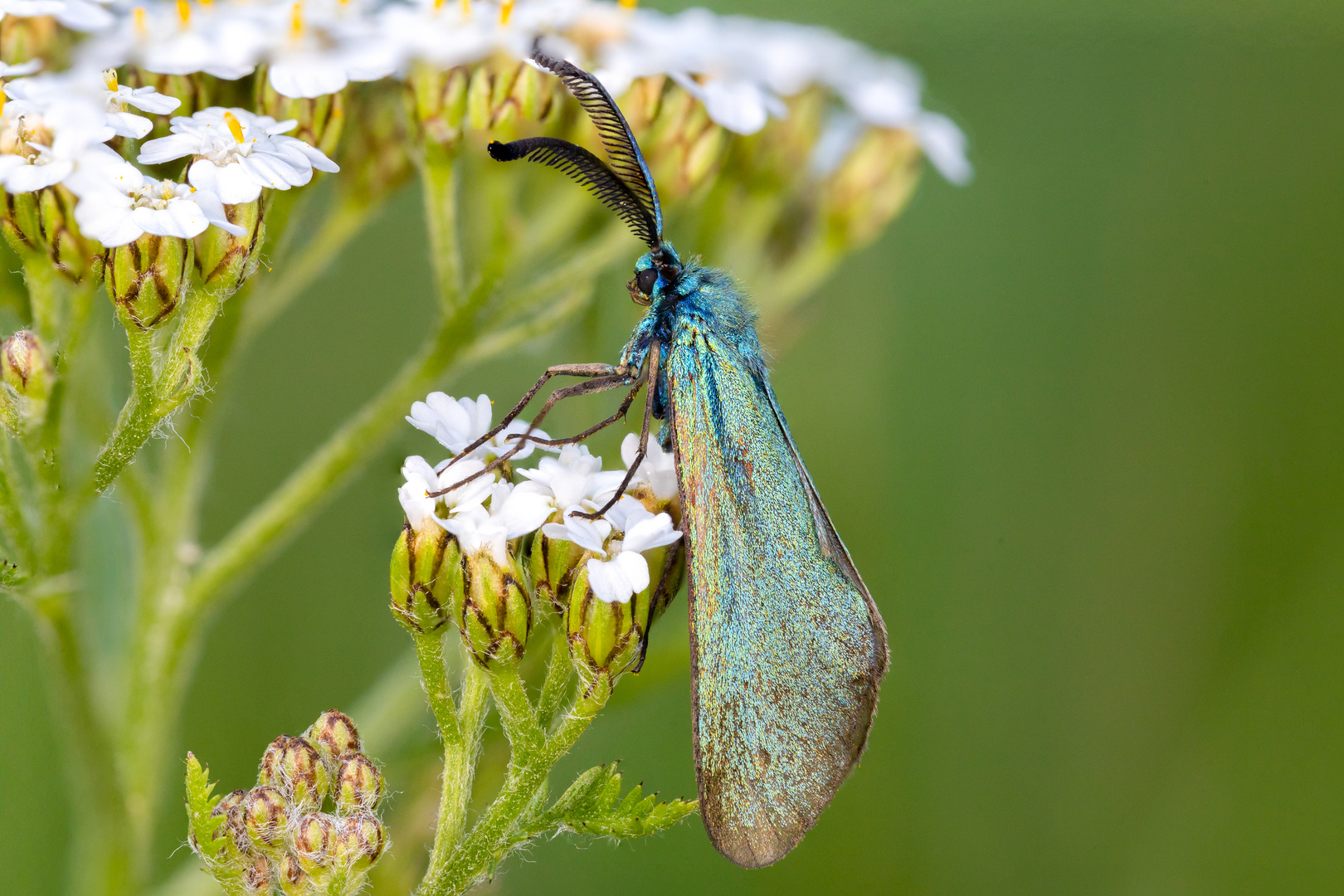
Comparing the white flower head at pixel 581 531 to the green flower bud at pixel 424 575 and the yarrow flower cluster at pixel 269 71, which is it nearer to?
the green flower bud at pixel 424 575

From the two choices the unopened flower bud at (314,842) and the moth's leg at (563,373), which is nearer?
the unopened flower bud at (314,842)

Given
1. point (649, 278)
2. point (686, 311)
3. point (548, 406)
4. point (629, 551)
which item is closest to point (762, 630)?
point (629, 551)

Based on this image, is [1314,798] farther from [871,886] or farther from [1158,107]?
[1158,107]

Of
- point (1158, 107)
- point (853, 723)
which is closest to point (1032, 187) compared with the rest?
point (1158, 107)

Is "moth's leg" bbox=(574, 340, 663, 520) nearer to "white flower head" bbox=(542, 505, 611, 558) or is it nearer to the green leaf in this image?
"white flower head" bbox=(542, 505, 611, 558)

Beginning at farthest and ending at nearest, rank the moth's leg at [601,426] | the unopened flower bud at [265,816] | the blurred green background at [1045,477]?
the blurred green background at [1045,477] < the moth's leg at [601,426] < the unopened flower bud at [265,816]

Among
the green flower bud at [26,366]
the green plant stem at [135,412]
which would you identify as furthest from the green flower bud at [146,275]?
the green flower bud at [26,366]

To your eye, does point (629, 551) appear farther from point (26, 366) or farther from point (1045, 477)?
point (1045, 477)
